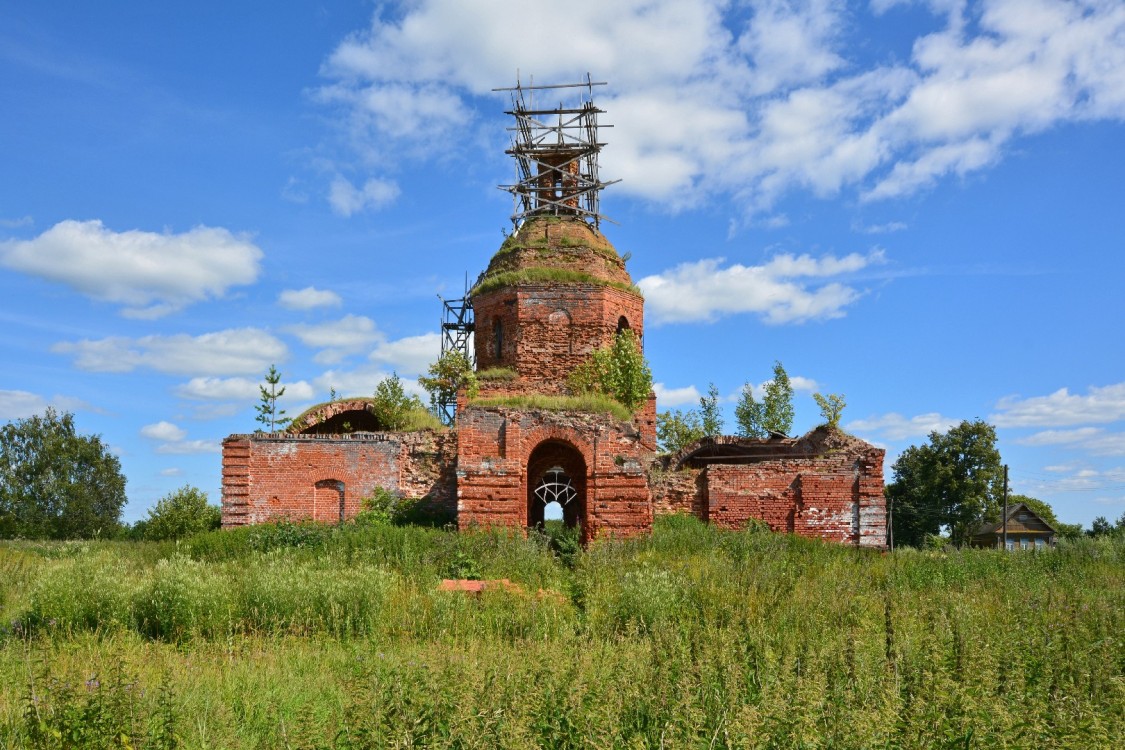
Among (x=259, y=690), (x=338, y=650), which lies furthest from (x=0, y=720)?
(x=338, y=650)

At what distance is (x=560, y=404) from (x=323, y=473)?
571 cm

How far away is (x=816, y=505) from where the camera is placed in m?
18.7

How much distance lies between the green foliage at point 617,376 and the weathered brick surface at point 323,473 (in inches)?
182

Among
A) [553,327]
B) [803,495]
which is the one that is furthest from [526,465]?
[553,327]

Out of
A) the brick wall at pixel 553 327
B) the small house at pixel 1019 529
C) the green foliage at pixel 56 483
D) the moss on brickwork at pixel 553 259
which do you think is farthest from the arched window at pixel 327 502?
the small house at pixel 1019 529

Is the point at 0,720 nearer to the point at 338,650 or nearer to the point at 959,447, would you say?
the point at 338,650

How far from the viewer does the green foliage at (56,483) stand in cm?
4044

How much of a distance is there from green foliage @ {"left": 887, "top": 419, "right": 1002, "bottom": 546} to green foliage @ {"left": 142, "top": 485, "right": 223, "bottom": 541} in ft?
107

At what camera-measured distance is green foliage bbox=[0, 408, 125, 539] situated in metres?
40.4

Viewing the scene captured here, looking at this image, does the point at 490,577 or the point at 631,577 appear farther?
the point at 490,577

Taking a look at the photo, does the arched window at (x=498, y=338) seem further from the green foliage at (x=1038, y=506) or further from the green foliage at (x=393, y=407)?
the green foliage at (x=1038, y=506)

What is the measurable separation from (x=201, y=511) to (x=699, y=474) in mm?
12601

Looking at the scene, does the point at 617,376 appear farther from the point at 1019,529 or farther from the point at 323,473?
the point at 1019,529

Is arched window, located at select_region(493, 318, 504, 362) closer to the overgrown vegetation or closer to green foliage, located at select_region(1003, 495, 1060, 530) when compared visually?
the overgrown vegetation
